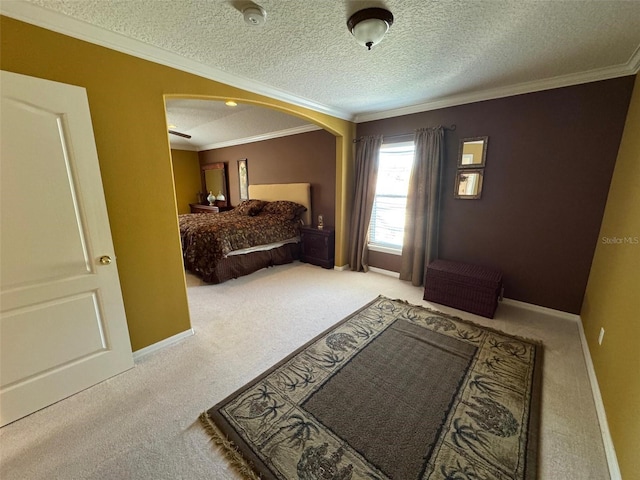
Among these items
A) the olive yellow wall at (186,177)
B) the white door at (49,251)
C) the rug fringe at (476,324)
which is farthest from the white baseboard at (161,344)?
the olive yellow wall at (186,177)

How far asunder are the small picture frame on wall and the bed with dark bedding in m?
1.16

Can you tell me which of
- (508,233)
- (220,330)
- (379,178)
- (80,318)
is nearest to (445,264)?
(508,233)

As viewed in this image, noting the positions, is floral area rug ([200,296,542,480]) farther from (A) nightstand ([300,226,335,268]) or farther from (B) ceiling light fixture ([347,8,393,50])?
(B) ceiling light fixture ([347,8,393,50])

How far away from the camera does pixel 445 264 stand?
10.3 feet

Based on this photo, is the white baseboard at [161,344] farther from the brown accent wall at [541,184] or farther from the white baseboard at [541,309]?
the white baseboard at [541,309]

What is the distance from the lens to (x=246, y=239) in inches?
156

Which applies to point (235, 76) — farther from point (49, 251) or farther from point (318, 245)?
point (318, 245)

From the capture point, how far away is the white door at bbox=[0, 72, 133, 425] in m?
1.45

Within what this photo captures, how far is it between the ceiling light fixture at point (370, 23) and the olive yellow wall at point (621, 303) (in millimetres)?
1986

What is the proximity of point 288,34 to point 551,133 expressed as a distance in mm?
2731

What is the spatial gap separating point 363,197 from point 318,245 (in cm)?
116

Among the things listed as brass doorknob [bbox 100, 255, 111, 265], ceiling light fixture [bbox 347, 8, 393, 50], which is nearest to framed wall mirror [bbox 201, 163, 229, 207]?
brass doorknob [bbox 100, 255, 111, 265]

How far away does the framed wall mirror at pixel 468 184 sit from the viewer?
3.05 metres

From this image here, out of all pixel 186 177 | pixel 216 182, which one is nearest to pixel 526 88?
pixel 216 182
